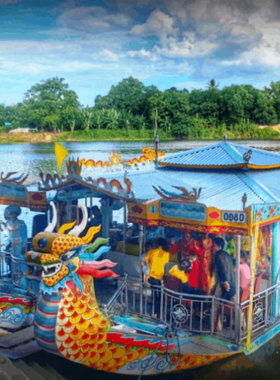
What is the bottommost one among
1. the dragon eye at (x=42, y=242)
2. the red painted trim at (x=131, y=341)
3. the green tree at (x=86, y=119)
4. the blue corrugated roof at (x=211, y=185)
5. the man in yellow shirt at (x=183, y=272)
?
the red painted trim at (x=131, y=341)

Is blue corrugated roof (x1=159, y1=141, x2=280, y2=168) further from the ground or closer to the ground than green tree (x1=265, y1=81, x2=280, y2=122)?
closer to the ground

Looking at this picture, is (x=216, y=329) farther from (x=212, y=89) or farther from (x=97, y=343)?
Answer: (x=212, y=89)

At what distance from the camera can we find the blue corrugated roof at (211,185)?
198 inches

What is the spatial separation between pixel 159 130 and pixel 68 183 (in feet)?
15.3

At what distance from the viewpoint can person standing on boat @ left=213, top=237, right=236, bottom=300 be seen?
4574 millimetres

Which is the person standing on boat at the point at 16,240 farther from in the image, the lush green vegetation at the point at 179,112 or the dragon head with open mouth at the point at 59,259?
the lush green vegetation at the point at 179,112

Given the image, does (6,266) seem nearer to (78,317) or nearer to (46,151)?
(78,317)

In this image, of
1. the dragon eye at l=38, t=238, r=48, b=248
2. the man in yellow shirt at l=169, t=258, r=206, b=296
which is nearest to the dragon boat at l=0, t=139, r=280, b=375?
the dragon eye at l=38, t=238, r=48, b=248

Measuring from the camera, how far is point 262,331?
475 centimetres

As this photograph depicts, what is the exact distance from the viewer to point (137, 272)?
545 cm

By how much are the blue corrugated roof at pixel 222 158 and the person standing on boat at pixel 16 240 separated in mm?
2218

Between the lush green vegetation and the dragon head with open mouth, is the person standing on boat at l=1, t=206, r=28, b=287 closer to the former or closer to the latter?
the dragon head with open mouth

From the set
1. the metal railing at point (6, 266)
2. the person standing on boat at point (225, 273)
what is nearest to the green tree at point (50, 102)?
Answer: the metal railing at point (6, 266)

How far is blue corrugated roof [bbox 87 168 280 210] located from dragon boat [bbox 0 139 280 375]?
0.02 meters
